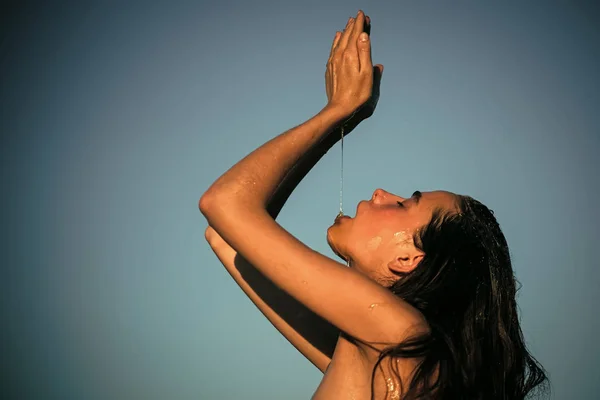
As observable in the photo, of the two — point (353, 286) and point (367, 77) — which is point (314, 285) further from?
point (367, 77)

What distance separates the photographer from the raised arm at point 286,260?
3.07 m

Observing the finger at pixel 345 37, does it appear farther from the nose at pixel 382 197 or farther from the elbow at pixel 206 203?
the elbow at pixel 206 203

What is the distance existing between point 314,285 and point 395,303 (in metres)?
0.38

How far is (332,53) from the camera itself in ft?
13.0

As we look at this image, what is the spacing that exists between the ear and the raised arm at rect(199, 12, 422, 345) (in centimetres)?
55

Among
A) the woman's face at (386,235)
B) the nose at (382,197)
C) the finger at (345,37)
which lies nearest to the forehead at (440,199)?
the woman's face at (386,235)

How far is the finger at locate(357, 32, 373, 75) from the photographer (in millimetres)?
3791

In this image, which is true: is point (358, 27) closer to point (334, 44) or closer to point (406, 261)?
point (334, 44)

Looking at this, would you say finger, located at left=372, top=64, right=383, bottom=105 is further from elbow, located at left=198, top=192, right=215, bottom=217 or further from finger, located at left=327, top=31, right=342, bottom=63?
elbow, located at left=198, top=192, right=215, bottom=217

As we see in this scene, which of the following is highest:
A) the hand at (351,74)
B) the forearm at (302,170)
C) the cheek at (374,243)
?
the hand at (351,74)

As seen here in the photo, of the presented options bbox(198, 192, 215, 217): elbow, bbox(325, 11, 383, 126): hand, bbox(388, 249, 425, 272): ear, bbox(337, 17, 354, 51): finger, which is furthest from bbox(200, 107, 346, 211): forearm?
bbox(388, 249, 425, 272): ear

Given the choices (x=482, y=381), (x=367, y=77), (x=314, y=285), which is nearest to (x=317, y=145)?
(x=367, y=77)

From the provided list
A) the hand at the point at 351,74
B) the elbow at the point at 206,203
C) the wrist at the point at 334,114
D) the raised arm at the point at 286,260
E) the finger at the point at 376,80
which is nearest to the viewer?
the raised arm at the point at 286,260

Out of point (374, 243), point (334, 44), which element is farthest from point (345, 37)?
point (374, 243)
